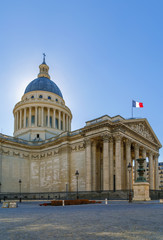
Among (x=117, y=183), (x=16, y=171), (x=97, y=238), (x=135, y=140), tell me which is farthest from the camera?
(x=16, y=171)

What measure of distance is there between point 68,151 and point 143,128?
18.0 meters

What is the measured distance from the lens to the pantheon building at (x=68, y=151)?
158ft

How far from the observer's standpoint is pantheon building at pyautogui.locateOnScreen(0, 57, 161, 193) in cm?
4816

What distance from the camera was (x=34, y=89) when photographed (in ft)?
260

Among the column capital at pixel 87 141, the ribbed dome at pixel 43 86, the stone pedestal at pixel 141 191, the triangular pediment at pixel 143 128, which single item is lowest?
the stone pedestal at pixel 141 191

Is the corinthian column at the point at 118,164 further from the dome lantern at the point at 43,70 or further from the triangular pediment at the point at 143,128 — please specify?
the dome lantern at the point at 43,70

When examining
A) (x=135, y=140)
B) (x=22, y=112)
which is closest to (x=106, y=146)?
(x=135, y=140)

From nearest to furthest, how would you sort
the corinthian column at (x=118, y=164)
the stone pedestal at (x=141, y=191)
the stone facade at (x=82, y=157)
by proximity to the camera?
the stone pedestal at (x=141, y=191), the corinthian column at (x=118, y=164), the stone facade at (x=82, y=157)

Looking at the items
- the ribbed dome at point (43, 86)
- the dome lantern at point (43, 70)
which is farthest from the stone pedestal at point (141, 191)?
the dome lantern at point (43, 70)

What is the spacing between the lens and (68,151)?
56.3 meters

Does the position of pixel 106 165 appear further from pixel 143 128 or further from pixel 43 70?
pixel 43 70

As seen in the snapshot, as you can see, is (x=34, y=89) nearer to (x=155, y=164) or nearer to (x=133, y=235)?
(x=155, y=164)

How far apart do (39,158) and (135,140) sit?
25.4 meters

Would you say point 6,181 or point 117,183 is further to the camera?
point 6,181
